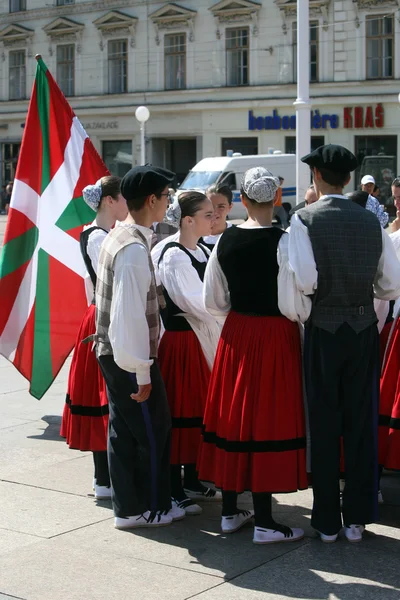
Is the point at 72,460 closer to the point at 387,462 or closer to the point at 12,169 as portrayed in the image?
the point at 387,462

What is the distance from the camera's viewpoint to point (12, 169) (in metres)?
43.7

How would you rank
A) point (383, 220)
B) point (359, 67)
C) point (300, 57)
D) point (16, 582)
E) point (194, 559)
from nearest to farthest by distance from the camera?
point (16, 582)
point (194, 559)
point (383, 220)
point (300, 57)
point (359, 67)

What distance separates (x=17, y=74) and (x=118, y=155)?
723 centimetres

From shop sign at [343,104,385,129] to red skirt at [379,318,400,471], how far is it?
99.1 feet

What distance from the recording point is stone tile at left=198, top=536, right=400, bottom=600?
4.04 meters

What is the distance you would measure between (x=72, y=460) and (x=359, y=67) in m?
30.3

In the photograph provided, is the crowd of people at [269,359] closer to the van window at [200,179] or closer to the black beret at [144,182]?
the black beret at [144,182]

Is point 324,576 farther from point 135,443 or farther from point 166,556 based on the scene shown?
point 135,443

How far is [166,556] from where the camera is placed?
4.56 meters

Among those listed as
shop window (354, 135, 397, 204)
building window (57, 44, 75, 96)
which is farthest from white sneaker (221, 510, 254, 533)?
building window (57, 44, 75, 96)

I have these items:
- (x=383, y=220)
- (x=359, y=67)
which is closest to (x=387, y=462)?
(x=383, y=220)

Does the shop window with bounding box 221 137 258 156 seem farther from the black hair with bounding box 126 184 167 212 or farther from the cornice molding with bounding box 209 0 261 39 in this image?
the black hair with bounding box 126 184 167 212

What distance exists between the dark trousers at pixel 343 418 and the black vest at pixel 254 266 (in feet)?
0.82

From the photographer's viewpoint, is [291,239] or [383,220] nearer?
[291,239]
